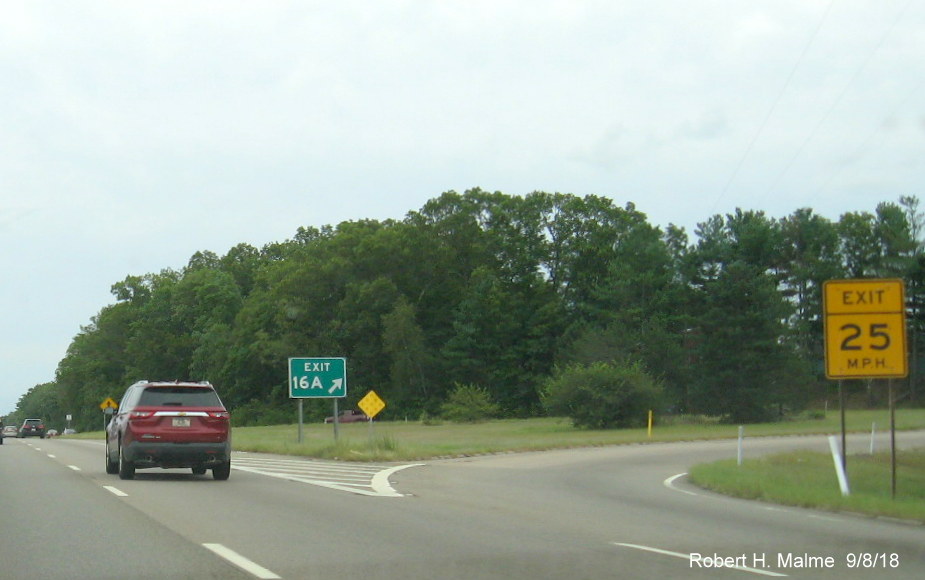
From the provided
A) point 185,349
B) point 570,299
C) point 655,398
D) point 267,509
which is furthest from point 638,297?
point 267,509

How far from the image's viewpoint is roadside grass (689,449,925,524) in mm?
15672

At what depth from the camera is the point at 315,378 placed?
3441 centimetres

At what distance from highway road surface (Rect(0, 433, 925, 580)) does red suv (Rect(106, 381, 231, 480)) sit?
50 centimetres

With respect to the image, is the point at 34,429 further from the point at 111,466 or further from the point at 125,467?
the point at 125,467

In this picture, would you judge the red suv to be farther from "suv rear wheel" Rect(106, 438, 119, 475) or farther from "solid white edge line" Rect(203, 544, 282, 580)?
"solid white edge line" Rect(203, 544, 282, 580)

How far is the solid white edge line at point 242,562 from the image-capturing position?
9164mm

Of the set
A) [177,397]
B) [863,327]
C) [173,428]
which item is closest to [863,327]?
[863,327]

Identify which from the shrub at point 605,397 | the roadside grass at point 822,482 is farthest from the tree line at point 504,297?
the roadside grass at point 822,482

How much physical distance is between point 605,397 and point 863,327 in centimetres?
3741

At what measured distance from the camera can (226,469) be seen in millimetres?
20297

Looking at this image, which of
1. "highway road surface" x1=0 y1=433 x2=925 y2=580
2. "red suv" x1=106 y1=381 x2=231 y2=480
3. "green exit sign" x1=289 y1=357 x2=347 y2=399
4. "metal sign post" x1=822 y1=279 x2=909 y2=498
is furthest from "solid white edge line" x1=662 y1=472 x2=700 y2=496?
"green exit sign" x1=289 y1=357 x2=347 y2=399

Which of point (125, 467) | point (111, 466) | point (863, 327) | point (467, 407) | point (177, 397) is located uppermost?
point (863, 327)

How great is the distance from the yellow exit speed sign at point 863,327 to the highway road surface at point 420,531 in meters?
2.67

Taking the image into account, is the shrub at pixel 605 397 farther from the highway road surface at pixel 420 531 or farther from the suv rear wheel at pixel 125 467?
the suv rear wheel at pixel 125 467
